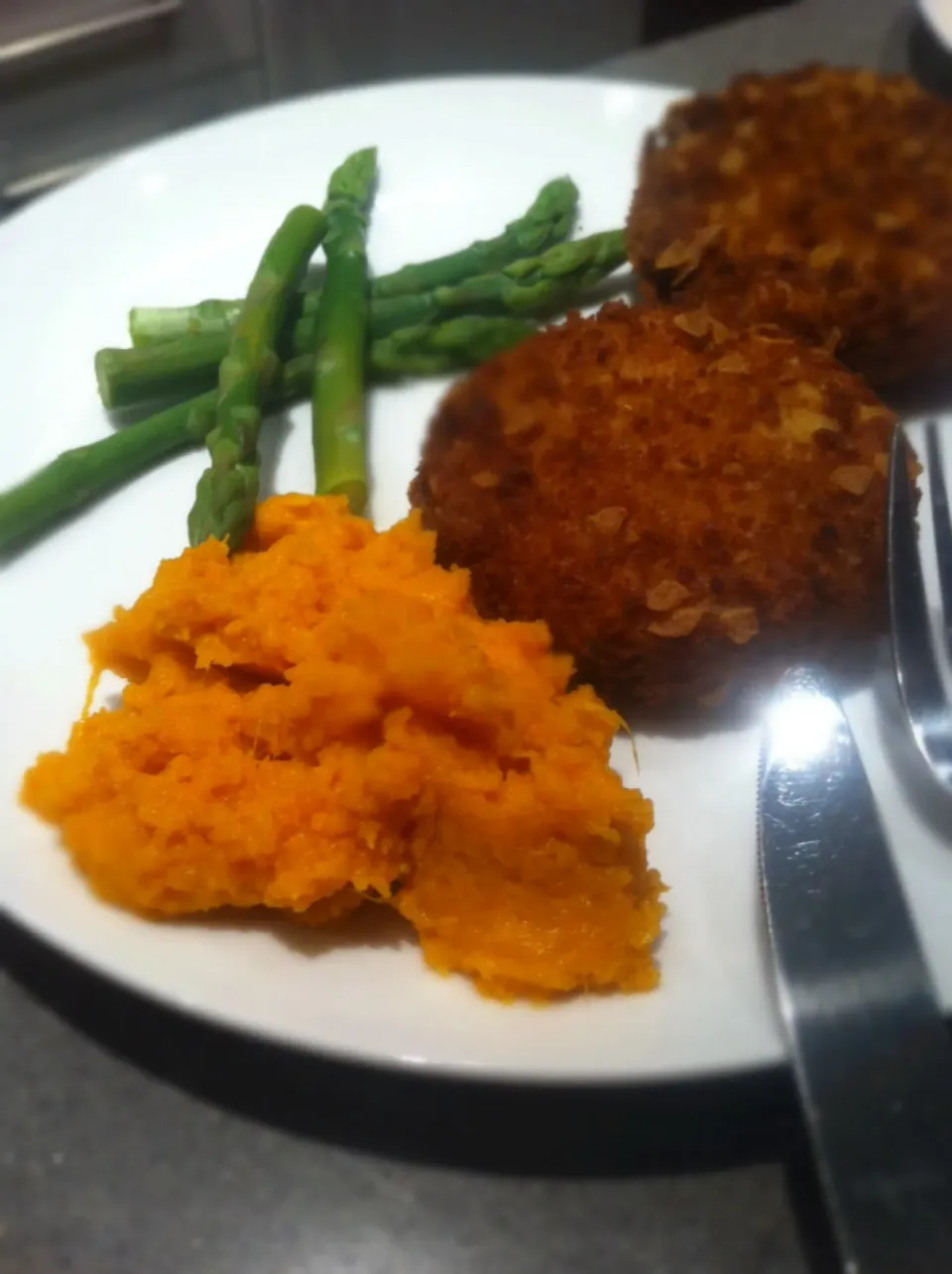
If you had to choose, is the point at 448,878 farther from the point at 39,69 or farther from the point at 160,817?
the point at 39,69

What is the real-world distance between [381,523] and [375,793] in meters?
0.68

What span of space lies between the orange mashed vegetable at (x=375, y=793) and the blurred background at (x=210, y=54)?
7.88 ft

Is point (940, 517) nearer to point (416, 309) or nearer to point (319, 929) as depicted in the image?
point (416, 309)

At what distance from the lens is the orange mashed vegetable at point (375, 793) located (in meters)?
1.38

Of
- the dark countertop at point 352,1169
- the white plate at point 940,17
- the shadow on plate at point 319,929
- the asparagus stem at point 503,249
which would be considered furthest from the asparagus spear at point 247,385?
the white plate at point 940,17

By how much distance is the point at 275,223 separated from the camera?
8.11 ft

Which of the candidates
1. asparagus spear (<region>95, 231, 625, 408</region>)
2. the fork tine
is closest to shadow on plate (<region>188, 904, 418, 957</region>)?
the fork tine

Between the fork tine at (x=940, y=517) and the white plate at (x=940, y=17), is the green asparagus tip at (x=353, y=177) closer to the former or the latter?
the fork tine at (x=940, y=517)

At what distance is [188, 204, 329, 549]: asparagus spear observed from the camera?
1.82m

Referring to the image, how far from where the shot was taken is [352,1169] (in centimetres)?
141

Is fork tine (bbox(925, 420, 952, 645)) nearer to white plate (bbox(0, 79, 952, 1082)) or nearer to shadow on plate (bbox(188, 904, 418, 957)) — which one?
white plate (bbox(0, 79, 952, 1082))

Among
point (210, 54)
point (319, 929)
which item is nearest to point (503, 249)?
point (319, 929)

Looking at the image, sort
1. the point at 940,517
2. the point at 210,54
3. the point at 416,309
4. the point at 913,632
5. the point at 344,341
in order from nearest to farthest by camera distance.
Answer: the point at 913,632 → the point at 940,517 → the point at 344,341 → the point at 416,309 → the point at 210,54

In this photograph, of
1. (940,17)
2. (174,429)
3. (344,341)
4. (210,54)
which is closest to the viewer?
(174,429)
